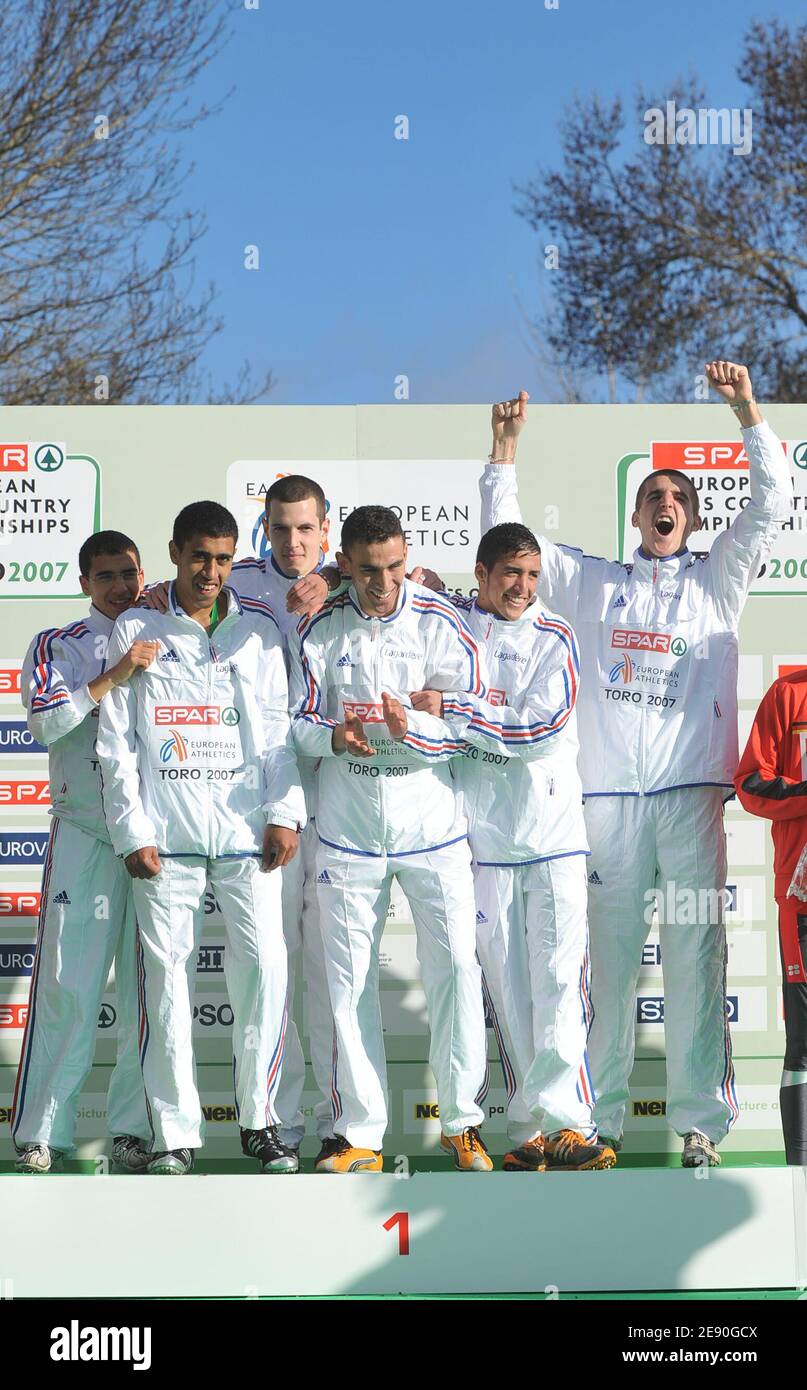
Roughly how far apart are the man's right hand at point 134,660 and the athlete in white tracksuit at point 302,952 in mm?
476

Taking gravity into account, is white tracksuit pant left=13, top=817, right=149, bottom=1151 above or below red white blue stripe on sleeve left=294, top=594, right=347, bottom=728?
below

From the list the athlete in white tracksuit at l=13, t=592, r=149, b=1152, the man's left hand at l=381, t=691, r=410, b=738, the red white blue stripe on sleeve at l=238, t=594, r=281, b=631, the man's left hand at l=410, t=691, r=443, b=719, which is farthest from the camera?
the athlete in white tracksuit at l=13, t=592, r=149, b=1152

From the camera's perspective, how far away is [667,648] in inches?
183

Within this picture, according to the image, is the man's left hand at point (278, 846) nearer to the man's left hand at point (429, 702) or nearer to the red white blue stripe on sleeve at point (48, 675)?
the man's left hand at point (429, 702)

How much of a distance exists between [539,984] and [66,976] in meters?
1.51

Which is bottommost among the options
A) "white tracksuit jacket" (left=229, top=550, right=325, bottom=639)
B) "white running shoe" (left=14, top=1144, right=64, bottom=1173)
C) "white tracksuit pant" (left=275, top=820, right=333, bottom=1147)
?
"white running shoe" (left=14, top=1144, right=64, bottom=1173)

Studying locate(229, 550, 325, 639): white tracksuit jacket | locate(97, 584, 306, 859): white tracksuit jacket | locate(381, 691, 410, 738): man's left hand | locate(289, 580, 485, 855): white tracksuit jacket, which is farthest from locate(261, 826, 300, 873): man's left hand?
locate(229, 550, 325, 639): white tracksuit jacket

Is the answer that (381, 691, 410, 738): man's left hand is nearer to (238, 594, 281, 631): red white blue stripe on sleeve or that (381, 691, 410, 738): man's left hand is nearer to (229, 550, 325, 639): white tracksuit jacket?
(238, 594, 281, 631): red white blue stripe on sleeve

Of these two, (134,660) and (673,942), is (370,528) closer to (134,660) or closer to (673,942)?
(134,660)

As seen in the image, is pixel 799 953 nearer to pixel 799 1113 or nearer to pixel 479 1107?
pixel 799 1113

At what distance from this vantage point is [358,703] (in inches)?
164

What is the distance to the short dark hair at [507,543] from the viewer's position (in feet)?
14.3

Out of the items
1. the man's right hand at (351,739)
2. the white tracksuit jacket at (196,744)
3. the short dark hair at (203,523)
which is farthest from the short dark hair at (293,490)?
the man's right hand at (351,739)

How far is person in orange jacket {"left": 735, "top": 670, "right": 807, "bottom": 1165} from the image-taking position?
418cm
